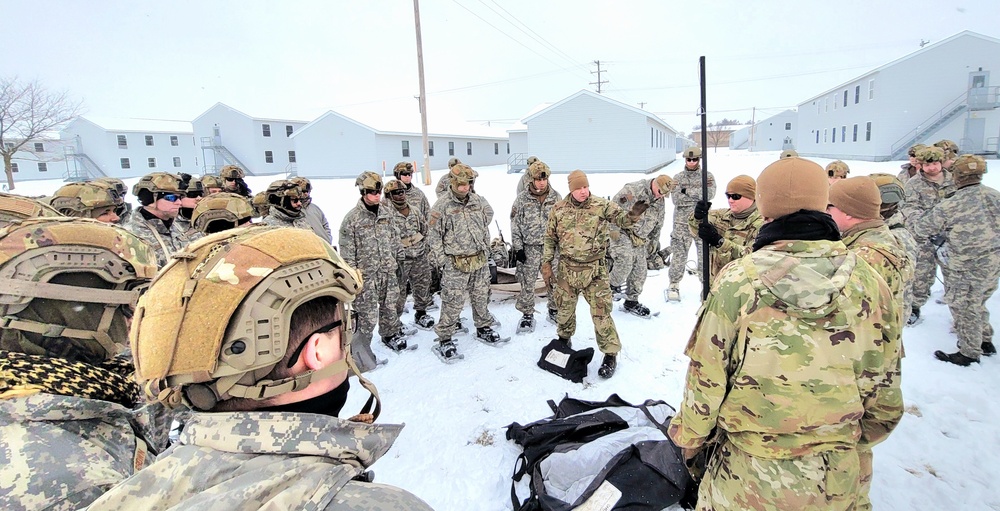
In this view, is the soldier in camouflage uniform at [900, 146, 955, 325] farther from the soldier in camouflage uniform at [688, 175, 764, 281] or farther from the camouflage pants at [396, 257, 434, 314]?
the camouflage pants at [396, 257, 434, 314]

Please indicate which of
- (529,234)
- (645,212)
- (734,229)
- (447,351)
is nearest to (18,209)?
(447,351)

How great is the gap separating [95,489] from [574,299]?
4241mm

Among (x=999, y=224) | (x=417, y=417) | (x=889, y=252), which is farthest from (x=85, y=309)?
(x=999, y=224)

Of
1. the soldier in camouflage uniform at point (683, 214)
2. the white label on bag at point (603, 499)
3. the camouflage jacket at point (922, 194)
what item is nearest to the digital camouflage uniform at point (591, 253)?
the white label on bag at point (603, 499)

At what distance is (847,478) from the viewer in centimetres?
187

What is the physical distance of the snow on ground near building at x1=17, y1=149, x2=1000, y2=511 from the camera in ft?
10.4

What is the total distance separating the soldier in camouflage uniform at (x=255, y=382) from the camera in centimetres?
89

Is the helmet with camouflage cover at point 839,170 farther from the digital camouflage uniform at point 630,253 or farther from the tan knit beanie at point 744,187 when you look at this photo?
the tan knit beanie at point 744,187

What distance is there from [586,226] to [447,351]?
221 cm

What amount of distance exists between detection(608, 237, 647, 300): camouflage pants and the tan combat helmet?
20.2 ft

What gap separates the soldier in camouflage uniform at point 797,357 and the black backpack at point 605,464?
2.93 feet

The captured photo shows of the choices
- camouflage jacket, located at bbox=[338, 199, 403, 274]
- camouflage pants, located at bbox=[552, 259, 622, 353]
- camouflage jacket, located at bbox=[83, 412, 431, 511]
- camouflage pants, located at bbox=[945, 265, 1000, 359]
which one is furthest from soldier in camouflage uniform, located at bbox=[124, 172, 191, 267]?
camouflage pants, located at bbox=[945, 265, 1000, 359]

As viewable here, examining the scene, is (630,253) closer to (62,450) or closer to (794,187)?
(794,187)

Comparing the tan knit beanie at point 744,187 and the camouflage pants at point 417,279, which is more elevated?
the tan knit beanie at point 744,187
